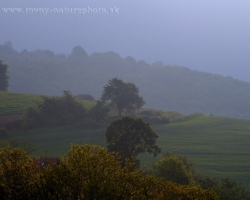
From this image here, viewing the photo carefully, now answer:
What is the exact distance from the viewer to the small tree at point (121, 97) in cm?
6051

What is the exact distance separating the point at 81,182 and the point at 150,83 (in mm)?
152976

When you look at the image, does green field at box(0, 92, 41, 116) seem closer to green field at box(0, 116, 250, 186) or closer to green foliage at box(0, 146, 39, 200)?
green field at box(0, 116, 250, 186)

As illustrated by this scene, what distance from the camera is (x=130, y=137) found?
29.6m

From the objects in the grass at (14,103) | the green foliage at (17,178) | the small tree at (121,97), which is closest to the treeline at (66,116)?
the small tree at (121,97)

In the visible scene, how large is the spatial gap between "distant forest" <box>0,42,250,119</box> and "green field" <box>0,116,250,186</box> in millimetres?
80821

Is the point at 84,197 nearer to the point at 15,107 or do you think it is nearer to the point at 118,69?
the point at 15,107

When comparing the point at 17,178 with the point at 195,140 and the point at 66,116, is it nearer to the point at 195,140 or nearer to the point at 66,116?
the point at 195,140

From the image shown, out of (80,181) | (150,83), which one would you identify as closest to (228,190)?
(80,181)

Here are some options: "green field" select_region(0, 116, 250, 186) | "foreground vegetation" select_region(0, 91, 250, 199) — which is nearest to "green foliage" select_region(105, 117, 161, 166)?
"foreground vegetation" select_region(0, 91, 250, 199)

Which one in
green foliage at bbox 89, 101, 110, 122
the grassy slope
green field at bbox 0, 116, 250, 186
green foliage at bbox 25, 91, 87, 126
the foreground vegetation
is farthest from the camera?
green foliage at bbox 89, 101, 110, 122

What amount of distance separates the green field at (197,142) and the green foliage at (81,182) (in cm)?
2319

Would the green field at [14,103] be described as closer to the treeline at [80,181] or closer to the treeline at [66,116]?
the treeline at [66,116]

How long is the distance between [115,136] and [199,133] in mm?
28555

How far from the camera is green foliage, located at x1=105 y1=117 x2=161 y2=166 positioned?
29359 mm
